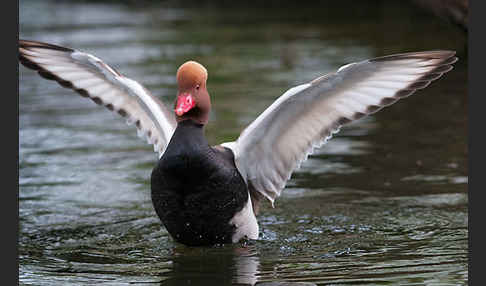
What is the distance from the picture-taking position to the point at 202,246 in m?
6.10

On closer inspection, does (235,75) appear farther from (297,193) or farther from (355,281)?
(355,281)

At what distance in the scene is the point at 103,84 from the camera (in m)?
6.63

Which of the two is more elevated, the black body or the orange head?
the orange head

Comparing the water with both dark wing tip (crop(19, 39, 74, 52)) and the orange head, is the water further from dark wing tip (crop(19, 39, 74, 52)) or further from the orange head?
dark wing tip (crop(19, 39, 74, 52))

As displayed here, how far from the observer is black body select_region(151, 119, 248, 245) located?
5.70 metres

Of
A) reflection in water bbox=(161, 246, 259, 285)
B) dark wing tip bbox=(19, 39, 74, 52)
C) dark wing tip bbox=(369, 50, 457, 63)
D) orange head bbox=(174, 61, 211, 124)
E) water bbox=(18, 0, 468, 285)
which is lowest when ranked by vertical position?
reflection in water bbox=(161, 246, 259, 285)

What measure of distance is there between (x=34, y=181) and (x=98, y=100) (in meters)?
1.54

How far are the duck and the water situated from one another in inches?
11.2

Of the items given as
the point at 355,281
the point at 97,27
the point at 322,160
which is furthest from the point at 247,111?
the point at 97,27

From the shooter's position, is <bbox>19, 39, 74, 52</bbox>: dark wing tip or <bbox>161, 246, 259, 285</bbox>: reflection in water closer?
<bbox>161, 246, 259, 285</bbox>: reflection in water

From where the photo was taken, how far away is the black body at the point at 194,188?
18.7 feet

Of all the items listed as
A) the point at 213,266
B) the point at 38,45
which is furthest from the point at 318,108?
the point at 38,45

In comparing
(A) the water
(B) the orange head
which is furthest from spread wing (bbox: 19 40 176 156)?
(A) the water

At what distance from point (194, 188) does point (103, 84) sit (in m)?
1.31
